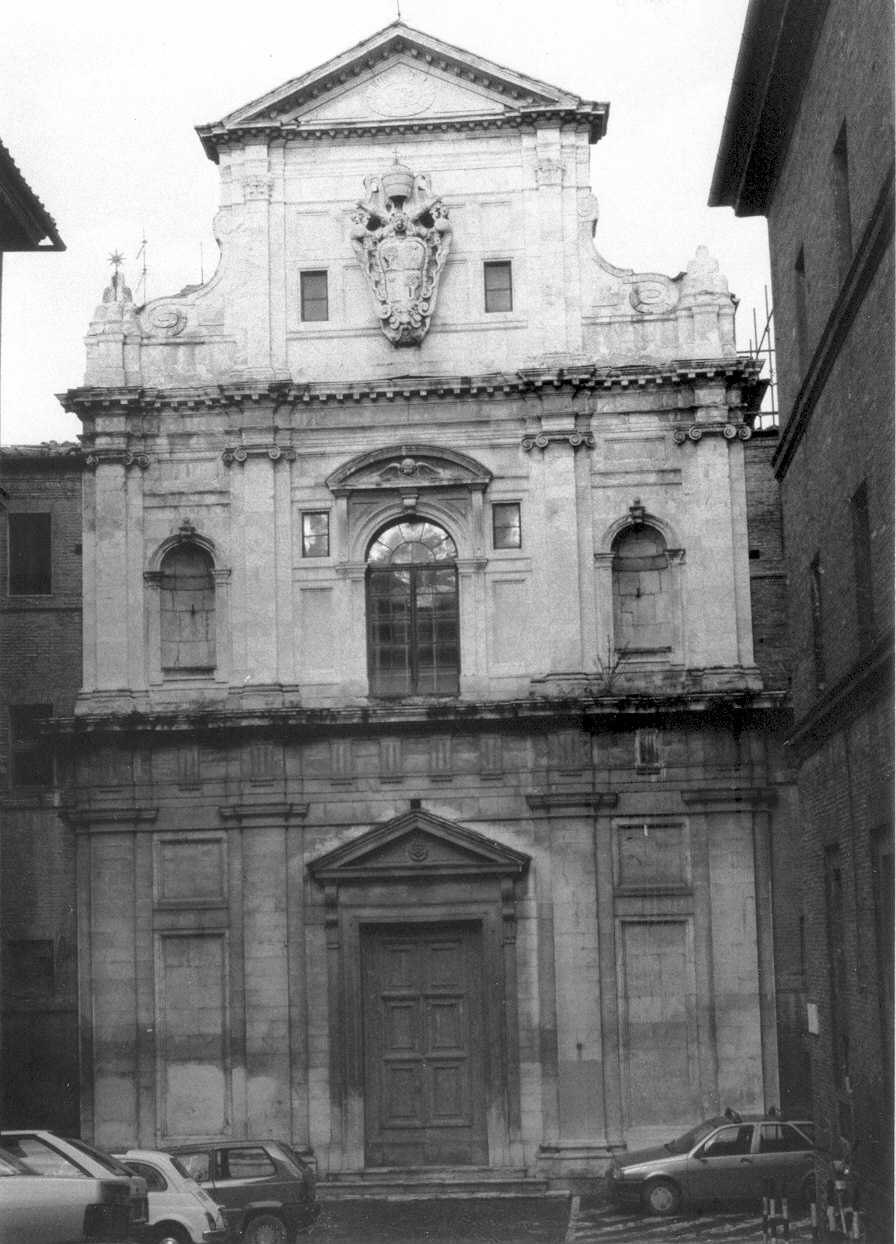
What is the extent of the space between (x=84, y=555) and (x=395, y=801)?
21.9 feet

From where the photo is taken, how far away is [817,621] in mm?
24359

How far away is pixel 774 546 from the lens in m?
35.6

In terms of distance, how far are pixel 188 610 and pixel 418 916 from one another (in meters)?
6.40

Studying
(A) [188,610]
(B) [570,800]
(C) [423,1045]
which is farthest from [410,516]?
(C) [423,1045]

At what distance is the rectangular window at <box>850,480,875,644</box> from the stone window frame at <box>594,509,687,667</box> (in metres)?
12.8

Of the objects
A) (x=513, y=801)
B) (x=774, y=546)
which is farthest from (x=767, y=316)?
(x=513, y=801)

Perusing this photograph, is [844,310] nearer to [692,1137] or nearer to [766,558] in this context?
[692,1137]

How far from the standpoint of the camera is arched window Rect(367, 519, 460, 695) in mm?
34094

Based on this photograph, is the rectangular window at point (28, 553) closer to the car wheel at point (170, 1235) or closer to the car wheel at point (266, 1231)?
the car wheel at point (266, 1231)

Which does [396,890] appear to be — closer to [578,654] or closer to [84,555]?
[578,654]

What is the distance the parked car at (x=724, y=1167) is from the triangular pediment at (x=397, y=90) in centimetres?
1693

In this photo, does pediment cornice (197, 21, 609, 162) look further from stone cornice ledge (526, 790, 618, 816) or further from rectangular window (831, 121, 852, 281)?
rectangular window (831, 121, 852, 281)

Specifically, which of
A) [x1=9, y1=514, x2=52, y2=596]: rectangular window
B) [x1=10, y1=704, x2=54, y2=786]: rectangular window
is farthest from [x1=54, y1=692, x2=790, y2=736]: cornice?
[x1=9, y1=514, x2=52, y2=596]: rectangular window

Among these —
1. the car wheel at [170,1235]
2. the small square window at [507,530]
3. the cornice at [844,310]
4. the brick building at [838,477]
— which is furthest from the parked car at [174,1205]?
the small square window at [507,530]
